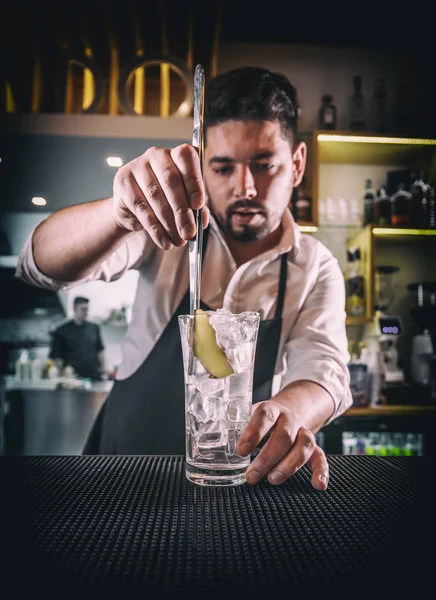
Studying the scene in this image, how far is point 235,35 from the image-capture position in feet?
9.88

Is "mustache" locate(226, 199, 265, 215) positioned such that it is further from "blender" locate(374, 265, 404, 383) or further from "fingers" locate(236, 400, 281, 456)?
"blender" locate(374, 265, 404, 383)

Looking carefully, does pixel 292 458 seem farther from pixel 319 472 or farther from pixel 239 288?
pixel 239 288

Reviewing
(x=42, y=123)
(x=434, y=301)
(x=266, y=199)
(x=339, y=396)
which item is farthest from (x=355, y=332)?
(x=42, y=123)

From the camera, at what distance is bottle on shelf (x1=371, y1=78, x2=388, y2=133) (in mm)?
2969

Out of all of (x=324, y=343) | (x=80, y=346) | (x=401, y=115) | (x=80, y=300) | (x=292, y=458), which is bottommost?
(x=80, y=346)

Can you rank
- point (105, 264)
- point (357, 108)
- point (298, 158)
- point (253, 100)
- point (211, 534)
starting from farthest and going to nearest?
point (357, 108) → point (298, 158) → point (253, 100) → point (105, 264) → point (211, 534)

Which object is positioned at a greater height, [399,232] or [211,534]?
[399,232]

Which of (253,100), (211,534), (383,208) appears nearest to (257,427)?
(211,534)

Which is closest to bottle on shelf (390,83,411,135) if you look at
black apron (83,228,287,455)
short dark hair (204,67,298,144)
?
short dark hair (204,67,298,144)

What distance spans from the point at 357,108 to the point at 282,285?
194 cm

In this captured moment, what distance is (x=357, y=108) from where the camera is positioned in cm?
308

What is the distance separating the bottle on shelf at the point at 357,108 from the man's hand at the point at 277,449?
2.66 meters

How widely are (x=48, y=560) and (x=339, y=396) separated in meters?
0.93

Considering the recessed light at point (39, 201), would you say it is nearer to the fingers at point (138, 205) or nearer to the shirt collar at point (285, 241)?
the shirt collar at point (285, 241)
